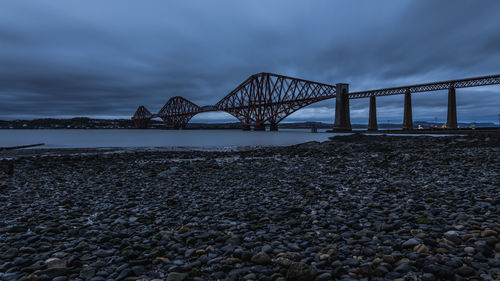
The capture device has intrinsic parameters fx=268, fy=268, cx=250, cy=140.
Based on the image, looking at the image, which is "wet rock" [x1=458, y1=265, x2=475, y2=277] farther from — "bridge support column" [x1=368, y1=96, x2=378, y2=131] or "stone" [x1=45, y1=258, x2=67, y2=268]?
"bridge support column" [x1=368, y1=96, x2=378, y2=131]

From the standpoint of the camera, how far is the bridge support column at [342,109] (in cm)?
7406

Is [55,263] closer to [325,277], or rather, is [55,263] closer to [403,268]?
[325,277]

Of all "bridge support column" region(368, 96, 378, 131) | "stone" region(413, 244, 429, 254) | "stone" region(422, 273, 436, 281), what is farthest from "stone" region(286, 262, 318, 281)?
"bridge support column" region(368, 96, 378, 131)

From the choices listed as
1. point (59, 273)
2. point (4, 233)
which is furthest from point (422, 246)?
point (4, 233)

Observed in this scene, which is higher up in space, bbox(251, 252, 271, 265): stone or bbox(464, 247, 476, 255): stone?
bbox(464, 247, 476, 255): stone

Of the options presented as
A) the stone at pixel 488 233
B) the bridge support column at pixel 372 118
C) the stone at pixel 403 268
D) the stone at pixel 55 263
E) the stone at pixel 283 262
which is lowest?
the stone at pixel 55 263

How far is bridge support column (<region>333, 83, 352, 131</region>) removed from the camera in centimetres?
7406

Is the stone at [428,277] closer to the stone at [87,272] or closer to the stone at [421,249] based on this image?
the stone at [421,249]

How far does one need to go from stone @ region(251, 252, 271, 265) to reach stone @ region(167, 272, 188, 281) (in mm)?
749

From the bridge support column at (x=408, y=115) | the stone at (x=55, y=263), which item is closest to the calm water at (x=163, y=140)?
the bridge support column at (x=408, y=115)

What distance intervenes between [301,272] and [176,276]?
3.94 ft

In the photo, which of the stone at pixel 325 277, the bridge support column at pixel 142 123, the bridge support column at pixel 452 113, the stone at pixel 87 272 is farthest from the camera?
the bridge support column at pixel 142 123

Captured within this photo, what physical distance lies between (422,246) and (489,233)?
3.24 ft

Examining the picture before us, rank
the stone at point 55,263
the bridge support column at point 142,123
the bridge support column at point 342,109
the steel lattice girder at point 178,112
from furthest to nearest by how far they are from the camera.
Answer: the bridge support column at point 142,123, the steel lattice girder at point 178,112, the bridge support column at point 342,109, the stone at point 55,263
